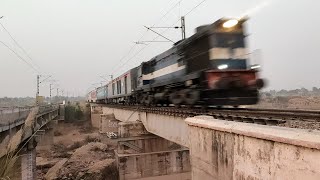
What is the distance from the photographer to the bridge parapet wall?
449cm

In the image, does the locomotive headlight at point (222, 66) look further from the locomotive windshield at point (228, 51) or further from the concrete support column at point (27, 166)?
the concrete support column at point (27, 166)

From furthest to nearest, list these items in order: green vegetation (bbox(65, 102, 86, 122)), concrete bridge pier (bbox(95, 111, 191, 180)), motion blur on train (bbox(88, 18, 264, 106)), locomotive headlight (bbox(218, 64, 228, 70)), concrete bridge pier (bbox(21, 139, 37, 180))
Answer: green vegetation (bbox(65, 102, 86, 122))
concrete bridge pier (bbox(95, 111, 191, 180))
locomotive headlight (bbox(218, 64, 228, 70))
motion blur on train (bbox(88, 18, 264, 106))
concrete bridge pier (bbox(21, 139, 37, 180))

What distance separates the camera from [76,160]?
31.5 m

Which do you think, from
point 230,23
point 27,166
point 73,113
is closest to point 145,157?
point 27,166

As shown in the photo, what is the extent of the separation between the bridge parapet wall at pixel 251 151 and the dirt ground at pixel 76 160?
567 inches

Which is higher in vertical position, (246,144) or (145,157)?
(246,144)

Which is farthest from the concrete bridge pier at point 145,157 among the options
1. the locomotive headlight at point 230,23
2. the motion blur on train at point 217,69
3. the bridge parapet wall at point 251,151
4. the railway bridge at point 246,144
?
the bridge parapet wall at point 251,151

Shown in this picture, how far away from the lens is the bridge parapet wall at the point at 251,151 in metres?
4.49

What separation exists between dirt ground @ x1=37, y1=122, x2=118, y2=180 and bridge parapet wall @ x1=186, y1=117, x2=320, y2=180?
14.4 m

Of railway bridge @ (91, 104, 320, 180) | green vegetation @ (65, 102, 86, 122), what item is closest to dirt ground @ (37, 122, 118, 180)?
railway bridge @ (91, 104, 320, 180)

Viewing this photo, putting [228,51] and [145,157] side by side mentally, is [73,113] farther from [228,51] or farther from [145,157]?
[228,51]

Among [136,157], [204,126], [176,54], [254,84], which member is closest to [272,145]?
[204,126]

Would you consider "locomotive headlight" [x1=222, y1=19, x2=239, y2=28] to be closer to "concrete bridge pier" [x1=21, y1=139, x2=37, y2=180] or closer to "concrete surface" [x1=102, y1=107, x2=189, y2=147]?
"concrete surface" [x1=102, y1=107, x2=189, y2=147]

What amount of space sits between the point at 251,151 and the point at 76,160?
28.0 meters
